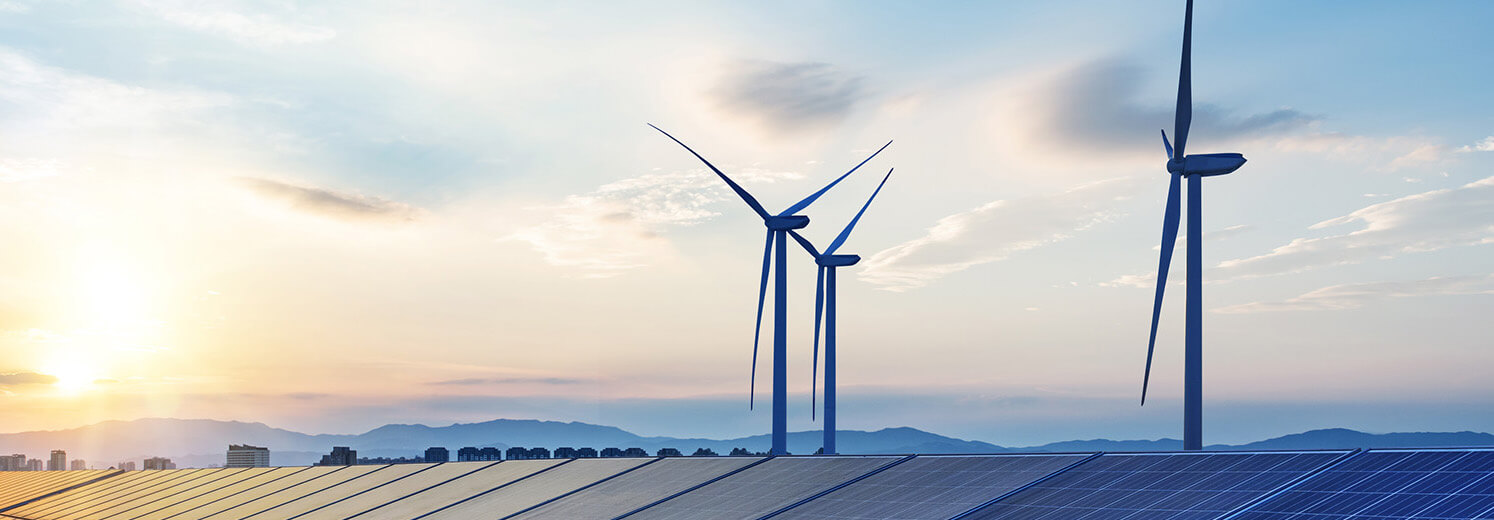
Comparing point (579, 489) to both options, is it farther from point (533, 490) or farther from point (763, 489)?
point (763, 489)

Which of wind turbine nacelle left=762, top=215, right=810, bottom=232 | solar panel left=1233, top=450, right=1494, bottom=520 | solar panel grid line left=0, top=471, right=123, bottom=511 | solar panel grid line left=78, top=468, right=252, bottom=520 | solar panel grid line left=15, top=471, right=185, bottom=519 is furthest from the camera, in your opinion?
solar panel grid line left=0, top=471, right=123, bottom=511

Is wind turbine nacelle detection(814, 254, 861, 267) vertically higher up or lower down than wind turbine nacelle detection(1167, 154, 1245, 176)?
lower down

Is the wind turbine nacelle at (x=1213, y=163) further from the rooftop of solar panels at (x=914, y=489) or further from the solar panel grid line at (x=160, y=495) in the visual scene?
the solar panel grid line at (x=160, y=495)

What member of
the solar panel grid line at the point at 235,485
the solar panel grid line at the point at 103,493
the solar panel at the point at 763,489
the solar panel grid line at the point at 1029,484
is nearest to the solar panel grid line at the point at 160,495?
the solar panel grid line at the point at 235,485

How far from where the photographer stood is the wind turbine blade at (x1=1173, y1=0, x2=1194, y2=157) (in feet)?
147

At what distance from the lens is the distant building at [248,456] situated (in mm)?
106438

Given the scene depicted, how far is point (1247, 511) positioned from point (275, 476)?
70.3m

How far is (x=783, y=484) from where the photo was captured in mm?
40188

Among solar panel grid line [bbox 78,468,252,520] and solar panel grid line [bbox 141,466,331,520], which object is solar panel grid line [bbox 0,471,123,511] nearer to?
solar panel grid line [bbox 78,468,252,520]

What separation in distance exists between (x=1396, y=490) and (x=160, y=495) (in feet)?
256

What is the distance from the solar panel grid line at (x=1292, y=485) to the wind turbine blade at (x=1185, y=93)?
18.9 meters

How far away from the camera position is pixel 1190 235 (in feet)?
137

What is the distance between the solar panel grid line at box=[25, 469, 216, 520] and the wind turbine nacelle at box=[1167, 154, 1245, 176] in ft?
231

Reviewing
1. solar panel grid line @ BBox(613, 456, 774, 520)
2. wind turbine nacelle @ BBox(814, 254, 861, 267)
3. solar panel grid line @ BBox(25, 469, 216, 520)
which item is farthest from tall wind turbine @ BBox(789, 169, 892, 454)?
solar panel grid line @ BBox(25, 469, 216, 520)
